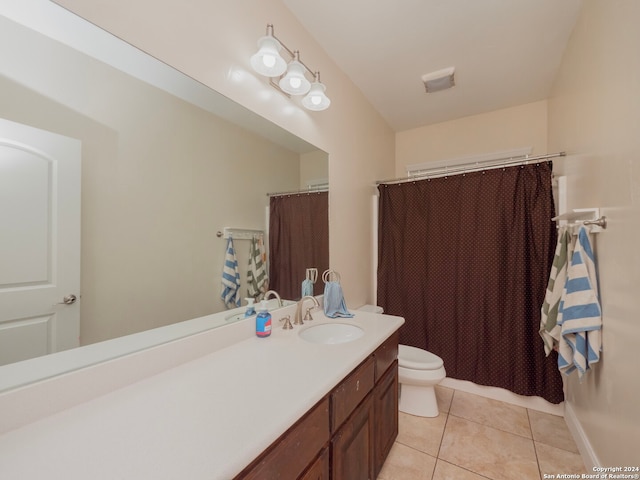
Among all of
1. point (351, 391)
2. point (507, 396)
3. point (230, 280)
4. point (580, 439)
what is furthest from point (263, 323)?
point (507, 396)

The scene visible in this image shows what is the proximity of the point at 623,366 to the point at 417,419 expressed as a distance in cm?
123

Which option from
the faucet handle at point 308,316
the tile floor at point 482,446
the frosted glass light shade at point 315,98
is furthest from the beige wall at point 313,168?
the tile floor at point 482,446

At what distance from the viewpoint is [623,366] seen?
108cm

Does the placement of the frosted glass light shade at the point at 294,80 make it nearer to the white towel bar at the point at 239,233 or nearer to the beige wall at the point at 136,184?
the beige wall at the point at 136,184

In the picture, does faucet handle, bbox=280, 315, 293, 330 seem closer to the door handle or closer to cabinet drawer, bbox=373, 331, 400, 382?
cabinet drawer, bbox=373, 331, 400, 382

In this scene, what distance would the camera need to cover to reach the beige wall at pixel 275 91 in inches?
36.4

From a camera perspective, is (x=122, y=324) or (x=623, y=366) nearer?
(x=122, y=324)

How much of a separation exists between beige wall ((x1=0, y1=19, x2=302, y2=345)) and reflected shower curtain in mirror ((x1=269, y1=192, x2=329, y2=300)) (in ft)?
1.01

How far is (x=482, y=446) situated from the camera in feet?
5.32

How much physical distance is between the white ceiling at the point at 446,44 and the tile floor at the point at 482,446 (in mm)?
2413

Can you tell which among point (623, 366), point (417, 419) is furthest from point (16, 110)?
point (417, 419)

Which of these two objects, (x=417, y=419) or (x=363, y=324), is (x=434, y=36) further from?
(x=417, y=419)

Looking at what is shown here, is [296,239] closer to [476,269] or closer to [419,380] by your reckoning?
[419,380]

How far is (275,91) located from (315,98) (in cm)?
25
